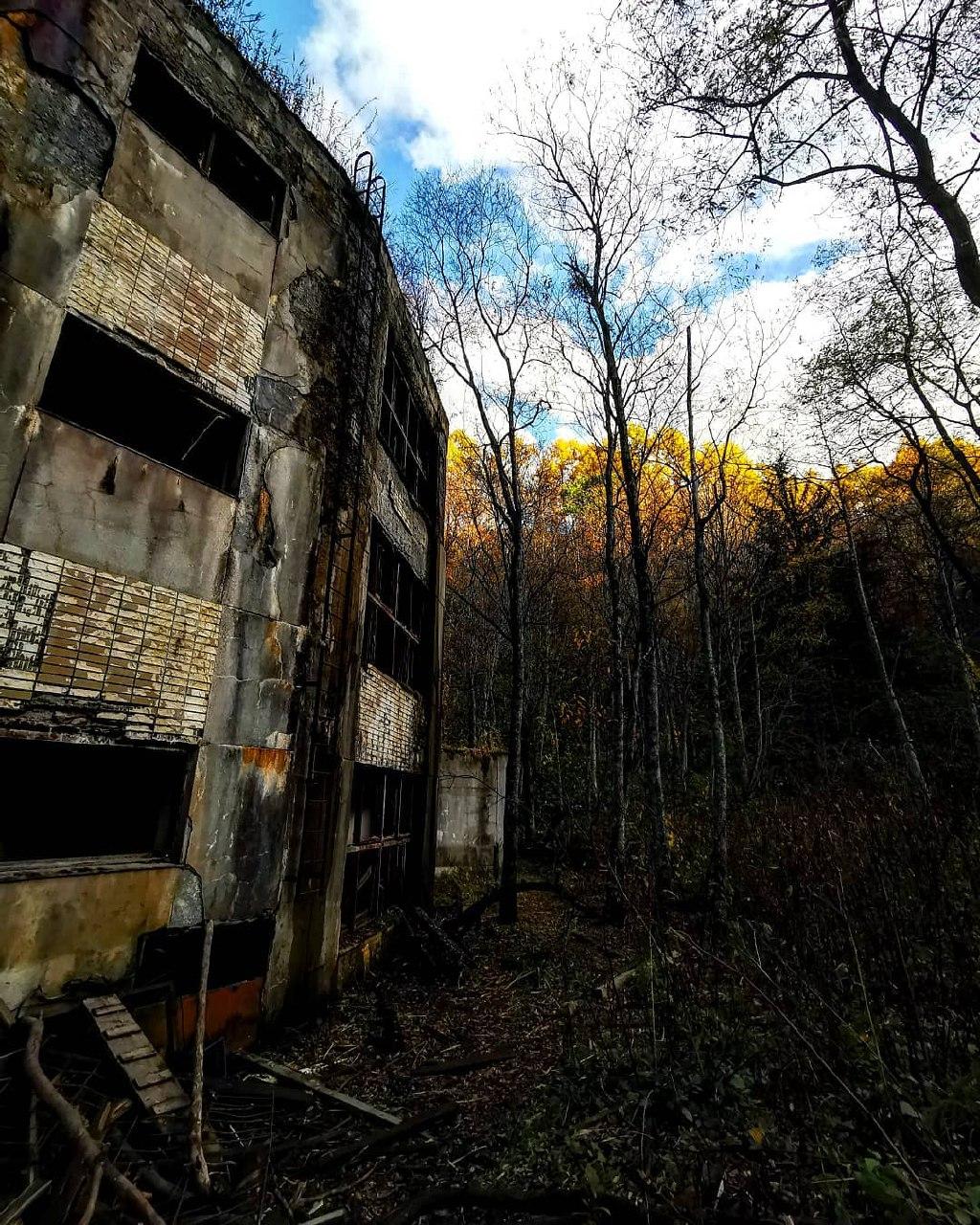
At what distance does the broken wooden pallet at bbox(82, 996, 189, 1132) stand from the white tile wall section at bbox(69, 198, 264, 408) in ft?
16.6

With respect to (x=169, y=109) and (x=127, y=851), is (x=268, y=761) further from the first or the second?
(x=169, y=109)

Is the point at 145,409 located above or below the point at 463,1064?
above

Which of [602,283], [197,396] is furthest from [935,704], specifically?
[197,396]

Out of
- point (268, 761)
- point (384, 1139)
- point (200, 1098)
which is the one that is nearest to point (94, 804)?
point (268, 761)

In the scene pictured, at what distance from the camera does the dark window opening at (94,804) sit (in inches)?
189

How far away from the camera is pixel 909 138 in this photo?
23.1 ft

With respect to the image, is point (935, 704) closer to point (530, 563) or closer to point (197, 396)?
point (530, 563)

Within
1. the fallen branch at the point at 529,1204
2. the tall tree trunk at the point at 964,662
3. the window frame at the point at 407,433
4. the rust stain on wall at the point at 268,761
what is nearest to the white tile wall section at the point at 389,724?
the rust stain on wall at the point at 268,761

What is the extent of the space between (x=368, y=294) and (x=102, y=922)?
7477 mm

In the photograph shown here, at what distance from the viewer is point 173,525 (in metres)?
5.01

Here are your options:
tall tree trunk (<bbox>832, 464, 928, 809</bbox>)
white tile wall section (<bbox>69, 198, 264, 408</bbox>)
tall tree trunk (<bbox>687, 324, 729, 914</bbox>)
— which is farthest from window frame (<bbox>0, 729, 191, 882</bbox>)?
tall tree trunk (<bbox>832, 464, 928, 809</bbox>)

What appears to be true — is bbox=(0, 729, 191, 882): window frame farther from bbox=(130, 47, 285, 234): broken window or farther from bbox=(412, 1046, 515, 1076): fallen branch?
bbox=(130, 47, 285, 234): broken window

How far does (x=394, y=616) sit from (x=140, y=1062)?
240 inches

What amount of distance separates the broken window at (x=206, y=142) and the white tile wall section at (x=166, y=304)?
1256 mm
